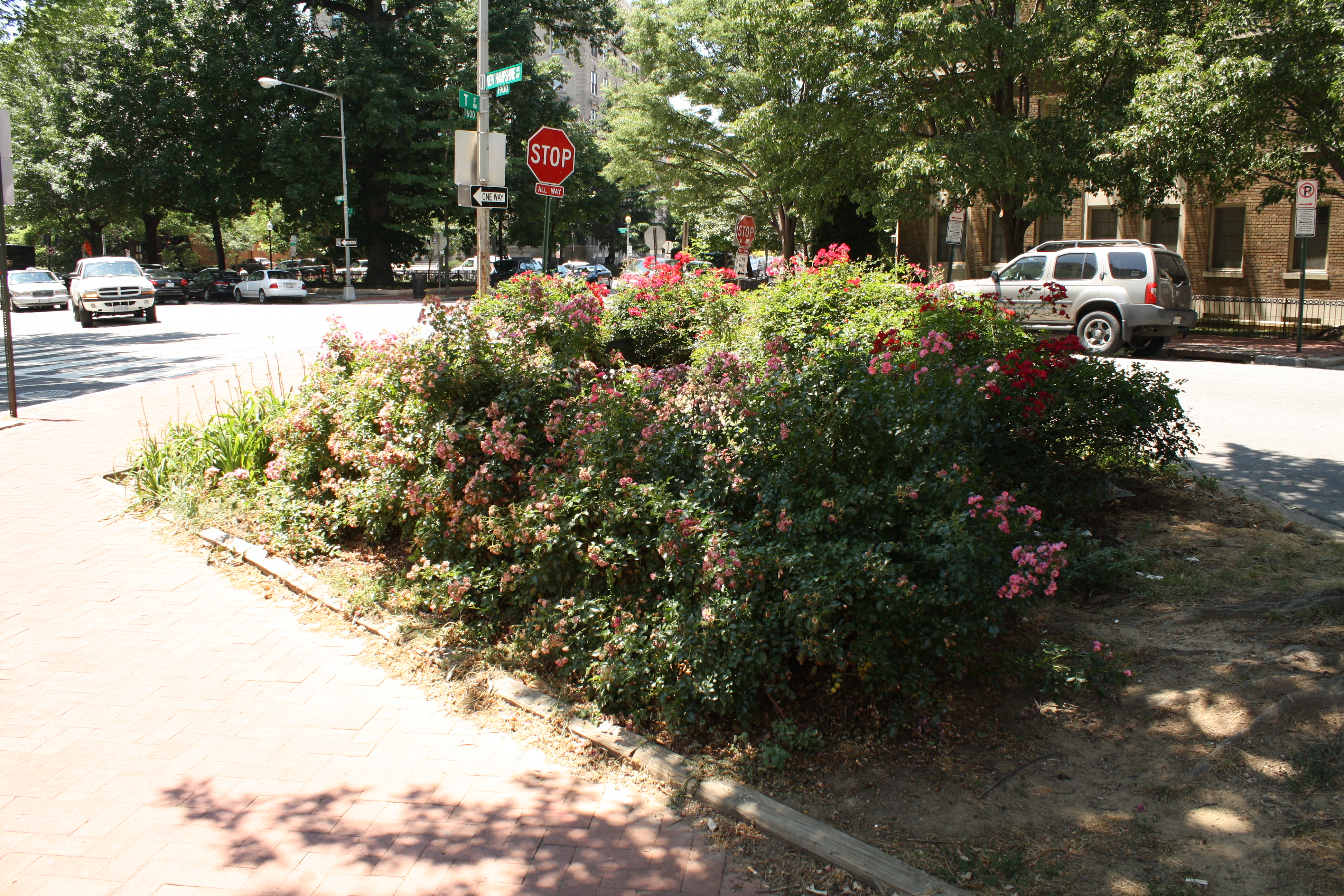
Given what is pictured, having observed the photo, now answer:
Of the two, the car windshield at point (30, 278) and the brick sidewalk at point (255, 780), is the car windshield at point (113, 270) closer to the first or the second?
the car windshield at point (30, 278)

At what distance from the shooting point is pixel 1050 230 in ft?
108

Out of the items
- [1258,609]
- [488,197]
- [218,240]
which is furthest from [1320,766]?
[218,240]

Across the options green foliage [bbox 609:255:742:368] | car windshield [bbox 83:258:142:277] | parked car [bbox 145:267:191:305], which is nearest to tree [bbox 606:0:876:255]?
green foliage [bbox 609:255:742:368]

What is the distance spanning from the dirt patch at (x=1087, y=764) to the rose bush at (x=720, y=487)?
28 centimetres

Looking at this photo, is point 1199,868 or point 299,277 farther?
point 299,277

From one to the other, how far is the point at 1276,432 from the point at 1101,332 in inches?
331

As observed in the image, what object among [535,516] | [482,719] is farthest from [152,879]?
[535,516]

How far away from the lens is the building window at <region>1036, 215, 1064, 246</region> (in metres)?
32.4

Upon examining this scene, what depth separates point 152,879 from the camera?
3.36 metres

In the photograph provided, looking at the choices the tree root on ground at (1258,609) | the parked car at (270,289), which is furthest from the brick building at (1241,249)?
the parked car at (270,289)

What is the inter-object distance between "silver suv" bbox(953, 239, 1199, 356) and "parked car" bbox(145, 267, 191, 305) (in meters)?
36.5

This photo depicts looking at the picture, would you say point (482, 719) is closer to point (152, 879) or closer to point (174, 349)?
point (152, 879)

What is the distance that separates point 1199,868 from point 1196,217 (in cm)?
3063

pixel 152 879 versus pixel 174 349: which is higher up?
pixel 174 349
